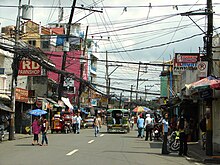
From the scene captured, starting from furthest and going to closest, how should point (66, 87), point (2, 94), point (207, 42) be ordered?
point (66, 87)
point (2, 94)
point (207, 42)

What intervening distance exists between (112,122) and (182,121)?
2305 centimetres

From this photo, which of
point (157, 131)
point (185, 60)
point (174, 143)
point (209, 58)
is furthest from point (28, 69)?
point (209, 58)

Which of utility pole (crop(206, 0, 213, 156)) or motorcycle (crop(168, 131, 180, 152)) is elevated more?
utility pole (crop(206, 0, 213, 156))

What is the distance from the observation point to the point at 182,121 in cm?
2073

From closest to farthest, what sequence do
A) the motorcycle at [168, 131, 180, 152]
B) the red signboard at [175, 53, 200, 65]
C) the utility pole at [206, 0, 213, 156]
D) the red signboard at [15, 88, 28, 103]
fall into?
1. the utility pole at [206, 0, 213, 156]
2. the motorcycle at [168, 131, 180, 152]
3. the red signboard at [175, 53, 200, 65]
4. the red signboard at [15, 88, 28, 103]

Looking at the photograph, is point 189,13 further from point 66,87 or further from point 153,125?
point 66,87

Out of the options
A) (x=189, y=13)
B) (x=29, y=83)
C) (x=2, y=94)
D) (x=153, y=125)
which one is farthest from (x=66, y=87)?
(x=189, y=13)

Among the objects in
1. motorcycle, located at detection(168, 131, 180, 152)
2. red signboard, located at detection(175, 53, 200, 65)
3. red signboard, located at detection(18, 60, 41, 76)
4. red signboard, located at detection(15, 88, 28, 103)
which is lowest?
motorcycle, located at detection(168, 131, 180, 152)

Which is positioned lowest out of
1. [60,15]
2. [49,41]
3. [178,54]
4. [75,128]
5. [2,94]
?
[75,128]

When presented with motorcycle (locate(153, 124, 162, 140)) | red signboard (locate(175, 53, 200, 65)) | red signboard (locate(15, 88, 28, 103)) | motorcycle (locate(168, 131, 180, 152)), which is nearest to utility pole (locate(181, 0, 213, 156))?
motorcycle (locate(168, 131, 180, 152))

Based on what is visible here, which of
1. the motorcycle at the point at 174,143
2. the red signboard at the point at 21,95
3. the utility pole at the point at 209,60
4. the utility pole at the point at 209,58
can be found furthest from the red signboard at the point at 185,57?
the red signboard at the point at 21,95

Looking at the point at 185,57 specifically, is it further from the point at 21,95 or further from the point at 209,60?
the point at 21,95

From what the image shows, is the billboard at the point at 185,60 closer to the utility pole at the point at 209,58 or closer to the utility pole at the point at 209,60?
the utility pole at the point at 209,58

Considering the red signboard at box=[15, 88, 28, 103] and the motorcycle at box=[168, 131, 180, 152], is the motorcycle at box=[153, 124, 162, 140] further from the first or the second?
the red signboard at box=[15, 88, 28, 103]
